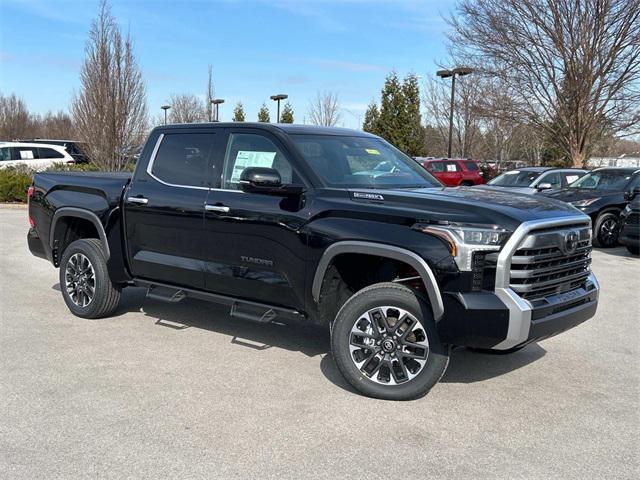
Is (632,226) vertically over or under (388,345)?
over

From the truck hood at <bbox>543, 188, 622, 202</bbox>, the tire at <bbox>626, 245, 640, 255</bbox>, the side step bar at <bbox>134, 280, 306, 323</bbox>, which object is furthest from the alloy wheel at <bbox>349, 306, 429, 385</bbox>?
Result: the truck hood at <bbox>543, 188, 622, 202</bbox>

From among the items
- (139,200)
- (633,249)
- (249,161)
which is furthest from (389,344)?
(633,249)

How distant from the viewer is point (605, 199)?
12.9m

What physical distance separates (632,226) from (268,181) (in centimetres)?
882

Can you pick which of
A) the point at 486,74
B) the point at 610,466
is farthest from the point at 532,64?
the point at 610,466

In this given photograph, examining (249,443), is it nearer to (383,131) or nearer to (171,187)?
(171,187)

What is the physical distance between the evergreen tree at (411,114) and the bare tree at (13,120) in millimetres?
33993

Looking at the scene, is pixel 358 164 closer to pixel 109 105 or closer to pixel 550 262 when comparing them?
pixel 550 262

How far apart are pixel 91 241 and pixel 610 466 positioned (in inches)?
194

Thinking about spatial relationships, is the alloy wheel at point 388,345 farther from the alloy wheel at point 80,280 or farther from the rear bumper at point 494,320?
the alloy wheel at point 80,280

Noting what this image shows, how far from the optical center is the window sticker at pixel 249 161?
205 inches

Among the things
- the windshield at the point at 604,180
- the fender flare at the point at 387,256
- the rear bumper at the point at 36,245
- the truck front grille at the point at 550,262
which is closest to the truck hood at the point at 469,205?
the truck front grille at the point at 550,262

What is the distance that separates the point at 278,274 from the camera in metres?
4.94

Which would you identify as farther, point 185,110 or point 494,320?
point 185,110
